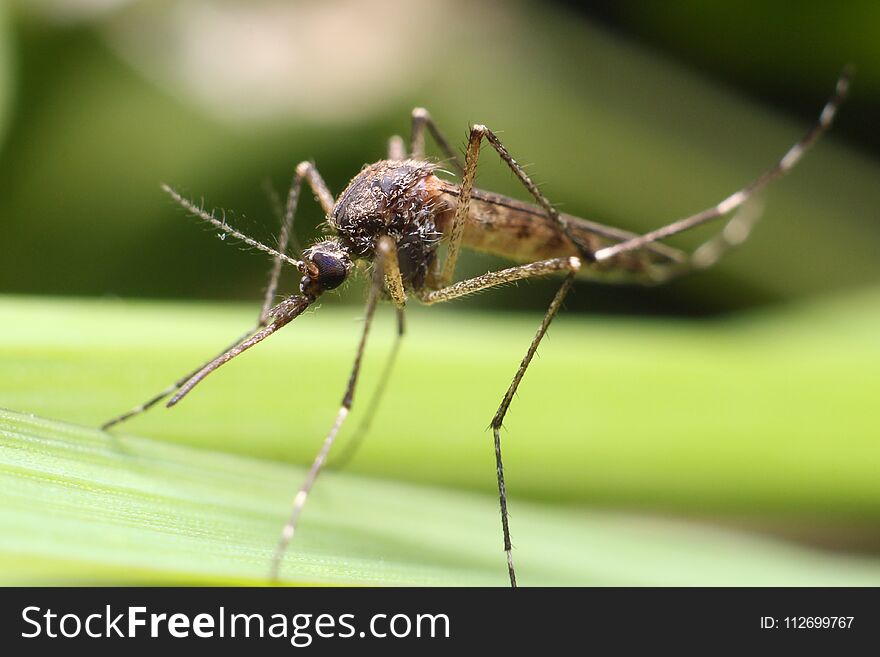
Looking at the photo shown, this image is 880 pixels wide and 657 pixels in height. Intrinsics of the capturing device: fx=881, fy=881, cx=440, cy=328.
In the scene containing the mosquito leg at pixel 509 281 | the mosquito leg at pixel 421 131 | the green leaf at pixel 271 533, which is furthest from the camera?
the mosquito leg at pixel 421 131

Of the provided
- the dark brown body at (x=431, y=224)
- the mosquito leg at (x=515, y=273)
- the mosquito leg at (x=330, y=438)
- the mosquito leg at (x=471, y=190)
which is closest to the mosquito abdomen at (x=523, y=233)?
the dark brown body at (x=431, y=224)

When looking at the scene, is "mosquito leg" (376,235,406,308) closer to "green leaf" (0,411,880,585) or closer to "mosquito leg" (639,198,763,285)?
"green leaf" (0,411,880,585)

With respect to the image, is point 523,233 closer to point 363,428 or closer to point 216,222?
point 363,428

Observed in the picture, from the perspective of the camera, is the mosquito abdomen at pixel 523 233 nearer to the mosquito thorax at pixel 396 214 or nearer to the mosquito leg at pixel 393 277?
the mosquito thorax at pixel 396 214

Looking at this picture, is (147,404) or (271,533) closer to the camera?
(271,533)

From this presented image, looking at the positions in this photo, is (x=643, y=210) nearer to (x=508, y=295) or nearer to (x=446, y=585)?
(x=508, y=295)

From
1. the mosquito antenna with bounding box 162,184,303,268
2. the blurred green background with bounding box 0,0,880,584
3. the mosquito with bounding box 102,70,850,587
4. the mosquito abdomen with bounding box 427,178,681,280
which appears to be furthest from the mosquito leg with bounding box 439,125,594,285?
the mosquito antenna with bounding box 162,184,303,268

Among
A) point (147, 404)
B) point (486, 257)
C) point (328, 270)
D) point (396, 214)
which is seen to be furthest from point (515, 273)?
point (486, 257)

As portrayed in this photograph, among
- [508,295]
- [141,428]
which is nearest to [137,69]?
[508,295]
